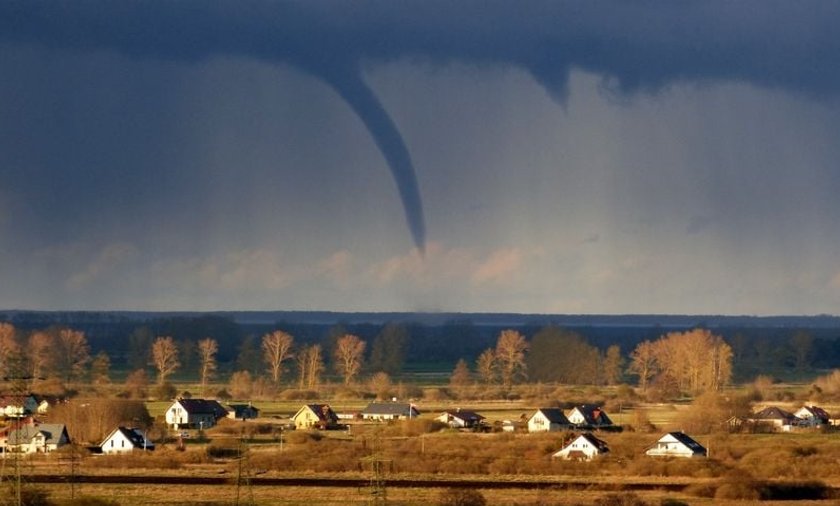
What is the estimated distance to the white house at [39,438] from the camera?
2864 inches

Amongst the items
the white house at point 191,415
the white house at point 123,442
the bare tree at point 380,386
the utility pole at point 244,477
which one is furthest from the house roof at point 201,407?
the bare tree at point 380,386

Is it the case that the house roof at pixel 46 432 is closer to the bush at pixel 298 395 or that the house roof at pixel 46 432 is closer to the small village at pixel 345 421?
the small village at pixel 345 421

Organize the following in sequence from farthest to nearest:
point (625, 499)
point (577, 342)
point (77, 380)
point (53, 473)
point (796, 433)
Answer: point (577, 342) → point (77, 380) → point (796, 433) → point (53, 473) → point (625, 499)

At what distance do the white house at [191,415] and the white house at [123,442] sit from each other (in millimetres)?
12396

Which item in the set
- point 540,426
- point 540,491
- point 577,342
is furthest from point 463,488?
point 577,342

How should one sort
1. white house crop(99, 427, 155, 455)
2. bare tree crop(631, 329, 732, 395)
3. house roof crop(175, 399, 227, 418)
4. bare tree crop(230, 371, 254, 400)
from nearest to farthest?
white house crop(99, 427, 155, 455), house roof crop(175, 399, 227, 418), bare tree crop(230, 371, 254, 400), bare tree crop(631, 329, 732, 395)

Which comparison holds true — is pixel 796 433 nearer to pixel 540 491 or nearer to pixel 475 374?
pixel 540 491

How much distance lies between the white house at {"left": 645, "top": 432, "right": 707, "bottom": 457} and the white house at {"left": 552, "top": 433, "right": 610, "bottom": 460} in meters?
2.29

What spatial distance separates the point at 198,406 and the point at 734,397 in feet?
106

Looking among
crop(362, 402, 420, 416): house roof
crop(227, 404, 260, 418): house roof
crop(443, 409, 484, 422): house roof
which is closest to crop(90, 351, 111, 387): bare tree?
crop(227, 404, 260, 418): house roof

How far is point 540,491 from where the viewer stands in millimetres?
56562

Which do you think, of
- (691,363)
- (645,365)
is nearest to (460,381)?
(645,365)

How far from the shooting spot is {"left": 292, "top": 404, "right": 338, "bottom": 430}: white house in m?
87.2

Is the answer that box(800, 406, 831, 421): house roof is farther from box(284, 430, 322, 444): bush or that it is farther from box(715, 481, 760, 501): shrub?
box(715, 481, 760, 501): shrub
